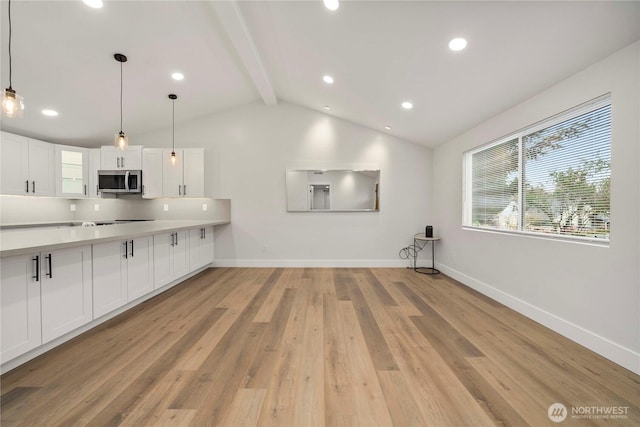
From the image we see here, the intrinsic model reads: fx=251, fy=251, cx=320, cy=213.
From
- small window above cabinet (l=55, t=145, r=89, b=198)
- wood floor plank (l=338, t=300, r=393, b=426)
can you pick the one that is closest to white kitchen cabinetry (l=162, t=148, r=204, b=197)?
small window above cabinet (l=55, t=145, r=89, b=198)

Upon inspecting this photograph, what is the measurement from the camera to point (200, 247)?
4316mm

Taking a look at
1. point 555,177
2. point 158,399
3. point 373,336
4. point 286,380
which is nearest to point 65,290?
point 158,399

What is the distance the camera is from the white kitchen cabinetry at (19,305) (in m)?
1.58

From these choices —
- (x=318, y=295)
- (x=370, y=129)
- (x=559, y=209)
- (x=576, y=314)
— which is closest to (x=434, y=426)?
(x=576, y=314)

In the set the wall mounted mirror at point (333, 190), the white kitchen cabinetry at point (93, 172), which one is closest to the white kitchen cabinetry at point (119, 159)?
the white kitchen cabinetry at point (93, 172)

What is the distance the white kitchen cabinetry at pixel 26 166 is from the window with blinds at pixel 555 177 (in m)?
6.81

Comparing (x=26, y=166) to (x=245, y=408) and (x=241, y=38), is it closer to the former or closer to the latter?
(x=241, y=38)

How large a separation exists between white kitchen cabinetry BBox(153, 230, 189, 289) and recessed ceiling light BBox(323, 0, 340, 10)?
3.10 metres

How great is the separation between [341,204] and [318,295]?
6.80ft

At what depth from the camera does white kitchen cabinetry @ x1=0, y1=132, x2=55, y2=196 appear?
3623 mm

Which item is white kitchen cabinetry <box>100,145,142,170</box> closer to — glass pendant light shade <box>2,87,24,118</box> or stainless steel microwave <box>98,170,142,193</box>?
stainless steel microwave <box>98,170,142,193</box>

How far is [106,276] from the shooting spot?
7.76ft

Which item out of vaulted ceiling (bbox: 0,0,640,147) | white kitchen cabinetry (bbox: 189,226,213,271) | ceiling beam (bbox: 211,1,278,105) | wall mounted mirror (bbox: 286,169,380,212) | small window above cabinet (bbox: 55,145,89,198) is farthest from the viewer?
wall mounted mirror (bbox: 286,169,380,212)

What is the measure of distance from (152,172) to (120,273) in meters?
2.64
